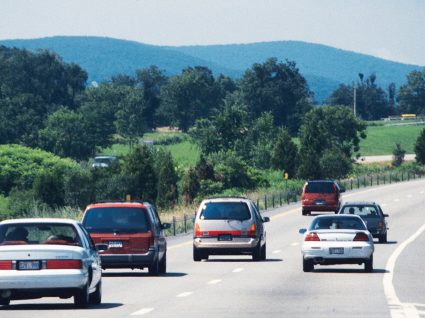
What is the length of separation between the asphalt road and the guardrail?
972 cm

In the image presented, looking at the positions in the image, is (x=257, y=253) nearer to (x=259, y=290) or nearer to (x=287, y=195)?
(x=259, y=290)

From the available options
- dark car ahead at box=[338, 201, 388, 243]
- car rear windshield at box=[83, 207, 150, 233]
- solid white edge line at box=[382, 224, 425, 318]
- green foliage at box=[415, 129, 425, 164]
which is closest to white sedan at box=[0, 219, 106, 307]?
solid white edge line at box=[382, 224, 425, 318]

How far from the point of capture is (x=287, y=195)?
3297 inches

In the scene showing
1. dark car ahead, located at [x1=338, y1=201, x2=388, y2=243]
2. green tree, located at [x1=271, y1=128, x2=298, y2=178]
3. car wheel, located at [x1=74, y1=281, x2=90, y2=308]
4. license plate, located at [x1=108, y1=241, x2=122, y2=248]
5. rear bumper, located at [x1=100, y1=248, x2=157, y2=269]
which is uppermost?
car wheel, located at [x1=74, y1=281, x2=90, y2=308]

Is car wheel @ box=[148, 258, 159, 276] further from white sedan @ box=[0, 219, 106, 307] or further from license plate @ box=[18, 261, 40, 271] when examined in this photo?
license plate @ box=[18, 261, 40, 271]

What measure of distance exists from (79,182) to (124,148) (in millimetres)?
117077

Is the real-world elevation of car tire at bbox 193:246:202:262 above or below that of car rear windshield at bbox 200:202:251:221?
below

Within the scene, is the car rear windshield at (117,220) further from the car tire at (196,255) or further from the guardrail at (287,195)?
the guardrail at (287,195)

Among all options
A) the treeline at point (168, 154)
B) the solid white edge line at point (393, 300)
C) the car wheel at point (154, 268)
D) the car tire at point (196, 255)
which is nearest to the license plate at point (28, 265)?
the solid white edge line at point (393, 300)

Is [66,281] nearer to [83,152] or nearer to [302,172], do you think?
[302,172]

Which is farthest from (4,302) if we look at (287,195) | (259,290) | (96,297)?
(287,195)

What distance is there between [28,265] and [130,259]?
9.46m

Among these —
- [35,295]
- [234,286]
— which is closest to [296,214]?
[234,286]

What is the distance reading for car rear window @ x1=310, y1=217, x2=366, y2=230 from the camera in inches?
1278
